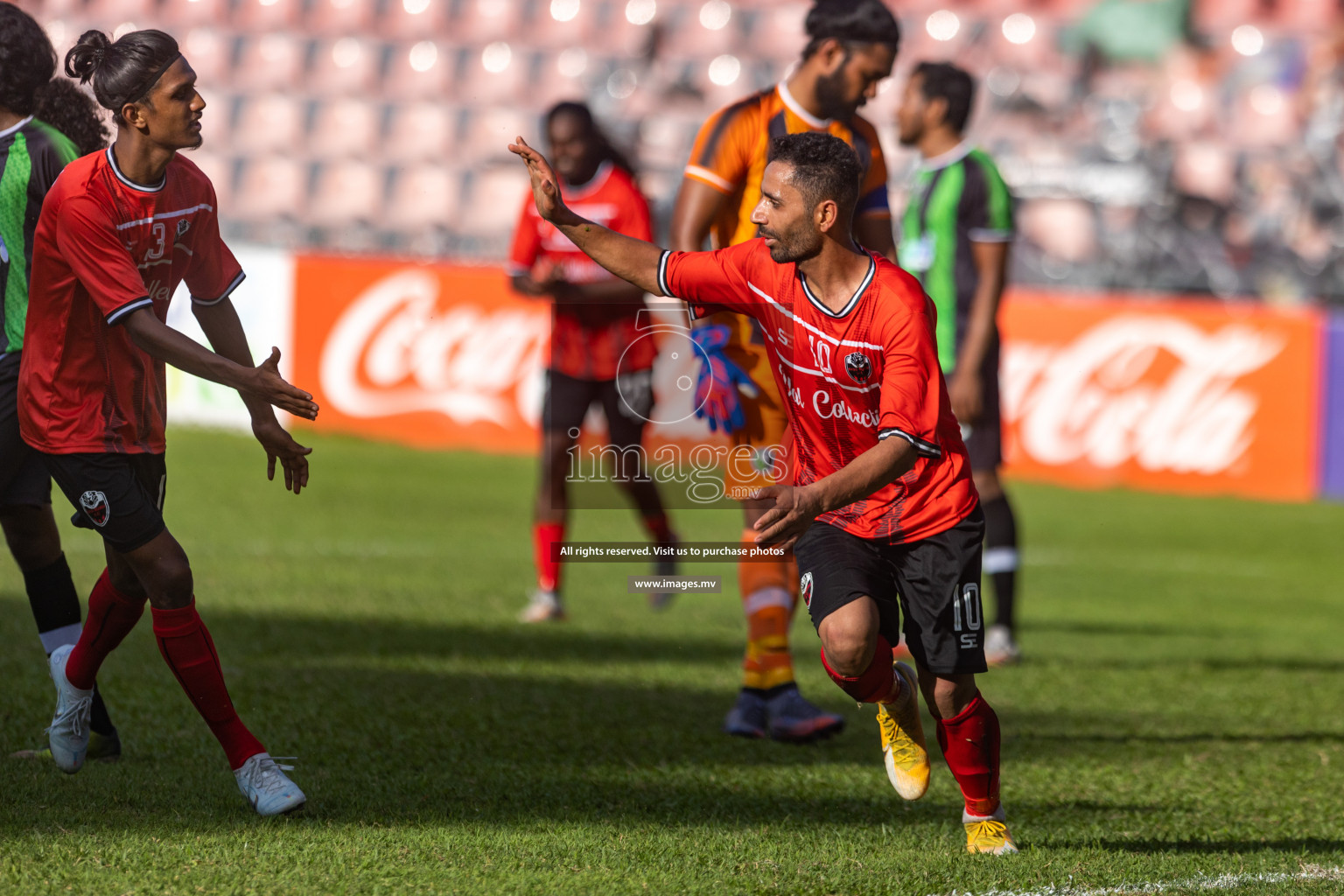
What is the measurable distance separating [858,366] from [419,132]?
14147 millimetres

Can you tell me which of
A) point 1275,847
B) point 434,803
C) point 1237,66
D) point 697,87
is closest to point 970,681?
point 1275,847

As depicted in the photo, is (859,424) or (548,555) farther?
(548,555)

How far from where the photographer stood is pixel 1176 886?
361cm

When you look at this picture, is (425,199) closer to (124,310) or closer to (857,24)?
(857,24)

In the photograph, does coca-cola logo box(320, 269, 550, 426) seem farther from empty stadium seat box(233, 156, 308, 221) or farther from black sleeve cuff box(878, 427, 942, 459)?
black sleeve cuff box(878, 427, 942, 459)

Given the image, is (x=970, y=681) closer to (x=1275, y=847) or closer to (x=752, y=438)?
(x=1275, y=847)

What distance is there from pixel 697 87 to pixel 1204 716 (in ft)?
41.4

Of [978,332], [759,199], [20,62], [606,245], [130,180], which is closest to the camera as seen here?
[130,180]

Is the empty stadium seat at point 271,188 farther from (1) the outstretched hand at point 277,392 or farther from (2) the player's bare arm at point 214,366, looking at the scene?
(1) the outstretched hand at point 277,392

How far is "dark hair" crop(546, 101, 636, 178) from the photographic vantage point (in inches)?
289

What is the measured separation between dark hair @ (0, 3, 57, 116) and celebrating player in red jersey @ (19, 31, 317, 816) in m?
0.27

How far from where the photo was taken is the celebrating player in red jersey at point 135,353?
3658 millimetres

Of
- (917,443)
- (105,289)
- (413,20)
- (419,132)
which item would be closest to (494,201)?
(419,132)

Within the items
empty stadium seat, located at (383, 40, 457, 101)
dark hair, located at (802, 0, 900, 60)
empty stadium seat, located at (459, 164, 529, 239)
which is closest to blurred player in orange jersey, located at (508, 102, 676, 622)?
dark hair, located at (802, 0, 900, 60)
